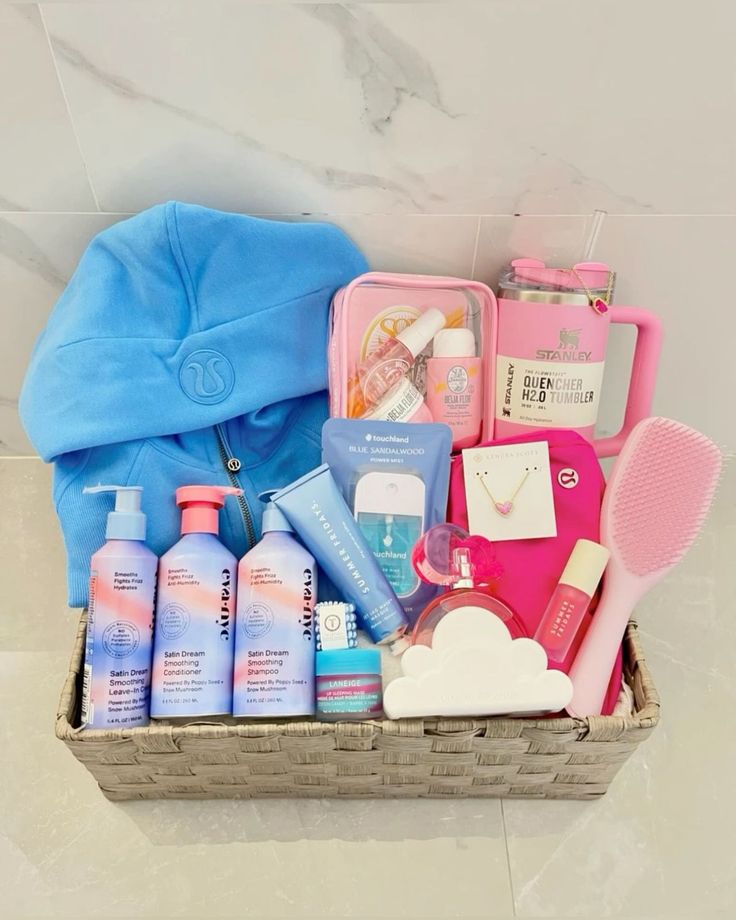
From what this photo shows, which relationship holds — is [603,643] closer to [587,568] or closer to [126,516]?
[587,568]

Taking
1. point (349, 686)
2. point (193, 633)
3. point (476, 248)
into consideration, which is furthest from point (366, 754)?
point (476, 248)

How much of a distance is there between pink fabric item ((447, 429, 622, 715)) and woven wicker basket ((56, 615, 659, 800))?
0.09 metres

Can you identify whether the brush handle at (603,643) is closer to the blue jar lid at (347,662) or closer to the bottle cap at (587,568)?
the bottle cap at (587,568)

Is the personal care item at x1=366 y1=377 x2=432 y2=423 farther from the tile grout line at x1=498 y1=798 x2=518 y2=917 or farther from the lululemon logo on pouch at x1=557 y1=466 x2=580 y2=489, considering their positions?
the tile grout line at x1=498 y1=798 x2=518 y2=917

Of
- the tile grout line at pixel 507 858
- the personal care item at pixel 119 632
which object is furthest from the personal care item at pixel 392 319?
the tile grout line at pixel 507 858

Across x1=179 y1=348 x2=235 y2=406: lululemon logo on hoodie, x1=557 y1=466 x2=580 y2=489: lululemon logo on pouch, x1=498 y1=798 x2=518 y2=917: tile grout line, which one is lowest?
x1=498 y1=798 x2=518 y2=917: tile grout line

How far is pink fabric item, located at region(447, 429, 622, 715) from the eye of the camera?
2.19ft

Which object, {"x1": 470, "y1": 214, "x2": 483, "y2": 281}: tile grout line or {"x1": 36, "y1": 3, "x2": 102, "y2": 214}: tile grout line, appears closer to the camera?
{"x1": 36, "y1": 3, "x2": 102, "y2": 214}: tile grout line

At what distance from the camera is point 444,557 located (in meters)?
0.62

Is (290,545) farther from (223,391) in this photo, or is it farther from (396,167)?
(396,167)

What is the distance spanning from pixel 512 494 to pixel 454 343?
0.15m

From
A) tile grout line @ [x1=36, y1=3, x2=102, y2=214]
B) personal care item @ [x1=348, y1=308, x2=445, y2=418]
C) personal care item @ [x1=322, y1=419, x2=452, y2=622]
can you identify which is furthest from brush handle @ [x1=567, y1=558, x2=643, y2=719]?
tile grout line @ [x1=36, y1=3, x2=102, y2=214]

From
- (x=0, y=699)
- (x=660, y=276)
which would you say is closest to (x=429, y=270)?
(x=660, y=276)

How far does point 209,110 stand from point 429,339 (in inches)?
10.8
